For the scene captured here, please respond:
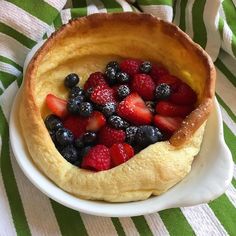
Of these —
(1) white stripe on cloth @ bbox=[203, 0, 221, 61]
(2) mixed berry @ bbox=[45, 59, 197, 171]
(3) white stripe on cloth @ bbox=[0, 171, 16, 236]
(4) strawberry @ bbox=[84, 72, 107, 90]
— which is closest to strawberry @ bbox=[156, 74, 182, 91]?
(2) mixed berry @ bbox=[45, 59, 197, 171]

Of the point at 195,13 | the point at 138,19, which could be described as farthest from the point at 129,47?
the point at 195,13

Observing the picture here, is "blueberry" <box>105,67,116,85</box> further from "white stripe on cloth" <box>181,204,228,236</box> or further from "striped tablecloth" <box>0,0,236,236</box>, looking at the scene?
"white stripe on cloth" <box>181,204,228,236</box>

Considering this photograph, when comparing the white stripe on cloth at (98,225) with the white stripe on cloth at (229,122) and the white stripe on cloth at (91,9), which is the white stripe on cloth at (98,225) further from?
the white stripe on cloth at (91,9)

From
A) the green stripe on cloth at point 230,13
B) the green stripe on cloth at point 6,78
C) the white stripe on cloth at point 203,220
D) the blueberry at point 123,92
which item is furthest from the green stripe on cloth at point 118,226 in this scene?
the green stripe on cloth at point 230,13

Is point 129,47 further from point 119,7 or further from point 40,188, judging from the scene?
point 40,188

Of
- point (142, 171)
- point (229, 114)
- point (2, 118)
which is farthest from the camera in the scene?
point (229, 114)

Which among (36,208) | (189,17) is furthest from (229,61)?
(36,208)

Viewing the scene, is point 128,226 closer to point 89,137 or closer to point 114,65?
point 89,137
